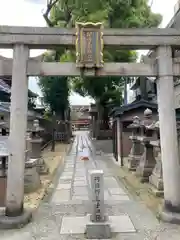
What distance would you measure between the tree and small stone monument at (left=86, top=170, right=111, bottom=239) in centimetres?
869

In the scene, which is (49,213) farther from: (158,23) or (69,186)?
(158,23)

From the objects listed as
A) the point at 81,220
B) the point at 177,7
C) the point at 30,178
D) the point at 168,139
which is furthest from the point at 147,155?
the point at 177,7

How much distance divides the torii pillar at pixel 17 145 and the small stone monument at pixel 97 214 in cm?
163

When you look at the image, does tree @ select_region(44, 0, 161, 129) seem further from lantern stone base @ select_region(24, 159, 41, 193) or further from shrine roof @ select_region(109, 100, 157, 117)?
lantern stone base @ select_region(24, 159, 41, 193)

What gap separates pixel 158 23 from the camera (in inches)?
774

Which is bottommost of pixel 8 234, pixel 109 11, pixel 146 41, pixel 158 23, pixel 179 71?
pixel 8 234

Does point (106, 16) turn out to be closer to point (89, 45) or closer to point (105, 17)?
point (105, 17)

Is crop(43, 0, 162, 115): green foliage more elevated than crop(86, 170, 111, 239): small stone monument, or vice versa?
crop(43, 0, 162, 115): green foliage

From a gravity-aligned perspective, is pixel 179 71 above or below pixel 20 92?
above

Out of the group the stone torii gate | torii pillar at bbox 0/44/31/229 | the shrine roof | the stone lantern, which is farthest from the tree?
torii pillar at bbox 0/44/31/229

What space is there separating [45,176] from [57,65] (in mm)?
6881

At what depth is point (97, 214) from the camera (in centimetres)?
444

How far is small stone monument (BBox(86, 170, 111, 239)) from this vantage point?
4346 millimetres

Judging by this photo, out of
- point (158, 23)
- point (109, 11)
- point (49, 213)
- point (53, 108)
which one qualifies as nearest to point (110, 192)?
point (49, 213)
